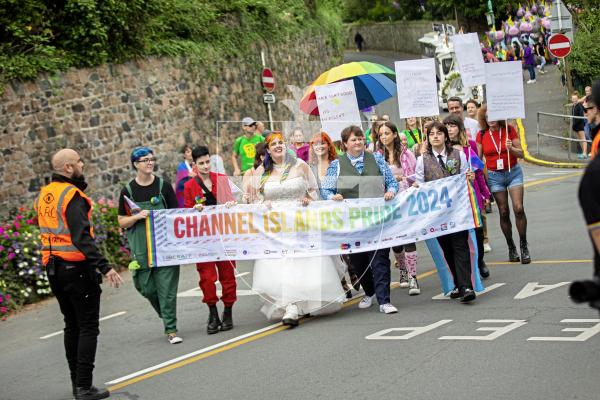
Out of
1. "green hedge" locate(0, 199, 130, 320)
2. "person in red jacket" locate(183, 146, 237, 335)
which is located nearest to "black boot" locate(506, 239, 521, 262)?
"person in red jacket" locate(183, 146, 237, 335)

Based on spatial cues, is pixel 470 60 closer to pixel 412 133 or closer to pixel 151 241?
pixel 412 133

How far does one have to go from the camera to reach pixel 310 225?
35.1 feet

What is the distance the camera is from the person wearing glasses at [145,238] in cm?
1041

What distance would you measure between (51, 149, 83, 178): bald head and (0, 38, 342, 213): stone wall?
31.8ft

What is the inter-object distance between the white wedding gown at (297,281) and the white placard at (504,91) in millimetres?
2998

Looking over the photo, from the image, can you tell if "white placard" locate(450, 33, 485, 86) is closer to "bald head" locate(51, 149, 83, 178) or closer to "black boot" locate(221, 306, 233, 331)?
"black boot" locate(221, 306, 233, 331)

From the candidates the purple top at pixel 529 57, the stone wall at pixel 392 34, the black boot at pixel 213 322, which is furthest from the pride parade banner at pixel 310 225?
the stone wall at pixel 392 34

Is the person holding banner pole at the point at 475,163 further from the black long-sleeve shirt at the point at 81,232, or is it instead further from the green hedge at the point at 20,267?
the green hedge at the point at 20,267

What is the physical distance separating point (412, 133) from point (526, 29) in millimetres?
32900

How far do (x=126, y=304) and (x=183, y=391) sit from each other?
5675mm

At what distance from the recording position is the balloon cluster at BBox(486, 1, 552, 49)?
46.8 metres

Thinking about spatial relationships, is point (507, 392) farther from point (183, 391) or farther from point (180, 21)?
point (180, 21)

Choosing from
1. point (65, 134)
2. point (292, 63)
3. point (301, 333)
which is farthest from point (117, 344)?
point (292, 63)

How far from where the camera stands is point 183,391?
27.2 ft
